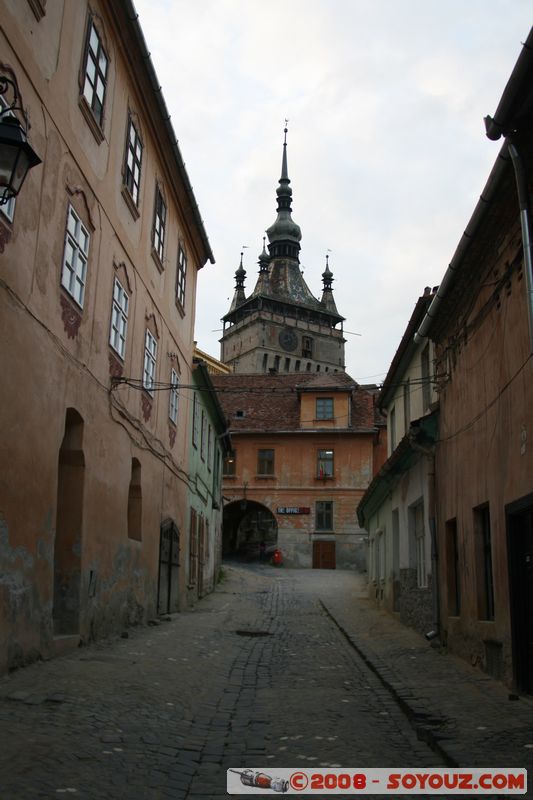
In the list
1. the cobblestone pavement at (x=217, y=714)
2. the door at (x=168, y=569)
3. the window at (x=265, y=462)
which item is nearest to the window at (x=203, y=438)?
the door at (x=168, y=569)

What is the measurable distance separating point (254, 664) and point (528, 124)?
7890mm

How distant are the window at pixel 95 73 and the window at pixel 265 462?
33867mm

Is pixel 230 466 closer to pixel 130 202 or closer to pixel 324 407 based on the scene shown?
pixel 324 407

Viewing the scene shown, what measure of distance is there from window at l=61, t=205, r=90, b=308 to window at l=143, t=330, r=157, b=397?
4247 millimetres

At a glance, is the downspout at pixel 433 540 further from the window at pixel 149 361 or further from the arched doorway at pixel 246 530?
the arched doorway at pixel 246 530

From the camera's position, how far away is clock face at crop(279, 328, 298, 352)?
97.0 meters

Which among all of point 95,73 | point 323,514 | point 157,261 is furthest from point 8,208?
point 323,514

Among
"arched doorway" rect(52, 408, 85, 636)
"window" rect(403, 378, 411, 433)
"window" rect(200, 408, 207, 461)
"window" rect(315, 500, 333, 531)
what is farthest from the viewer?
"window" rect(315, 500, 333, 531)

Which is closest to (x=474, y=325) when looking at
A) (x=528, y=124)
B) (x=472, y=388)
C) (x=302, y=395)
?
(x=472, y=388)

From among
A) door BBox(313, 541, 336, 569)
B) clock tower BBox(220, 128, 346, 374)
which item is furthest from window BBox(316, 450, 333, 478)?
clock tower BBox(220, 128, 346, 374)

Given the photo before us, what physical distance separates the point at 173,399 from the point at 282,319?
259ft

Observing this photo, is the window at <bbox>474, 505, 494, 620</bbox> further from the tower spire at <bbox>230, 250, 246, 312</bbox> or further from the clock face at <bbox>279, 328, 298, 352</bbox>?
the tower spire at <bbox>230, 250, 246, 312</bbox>

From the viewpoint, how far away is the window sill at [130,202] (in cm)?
1415

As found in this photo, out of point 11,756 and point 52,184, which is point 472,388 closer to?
point 52,184
